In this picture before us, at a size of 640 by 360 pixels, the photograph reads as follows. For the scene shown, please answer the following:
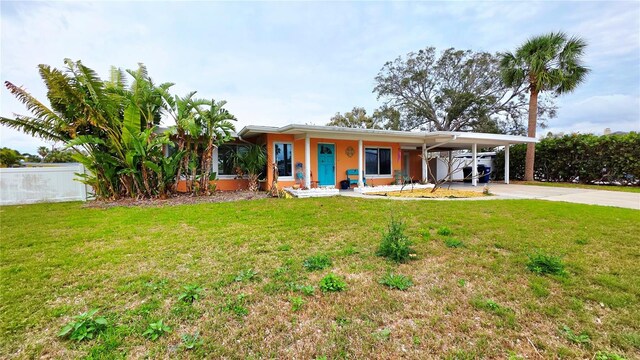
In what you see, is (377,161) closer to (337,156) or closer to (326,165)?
(337,156)

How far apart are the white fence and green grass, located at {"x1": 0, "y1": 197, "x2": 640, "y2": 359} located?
5.58 meters

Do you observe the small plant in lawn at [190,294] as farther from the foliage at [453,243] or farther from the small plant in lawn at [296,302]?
the foliage at [453,243]

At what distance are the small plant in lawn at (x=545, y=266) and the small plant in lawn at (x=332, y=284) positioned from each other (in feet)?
7.61

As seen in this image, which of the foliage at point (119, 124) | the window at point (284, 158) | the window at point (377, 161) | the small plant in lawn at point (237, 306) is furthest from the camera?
the window at point (377, 161)

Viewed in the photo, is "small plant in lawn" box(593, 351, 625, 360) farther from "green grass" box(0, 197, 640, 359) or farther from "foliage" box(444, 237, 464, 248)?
"foliage" box(444, 237, 464, 248)

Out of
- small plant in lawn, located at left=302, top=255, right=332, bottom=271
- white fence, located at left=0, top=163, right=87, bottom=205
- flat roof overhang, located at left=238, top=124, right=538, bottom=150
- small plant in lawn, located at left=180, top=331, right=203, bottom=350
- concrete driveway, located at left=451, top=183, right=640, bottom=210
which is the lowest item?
small plant in lawn, located at left=180, top=331, right=203, bottom=350

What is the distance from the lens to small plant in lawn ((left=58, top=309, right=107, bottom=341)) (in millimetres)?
2164

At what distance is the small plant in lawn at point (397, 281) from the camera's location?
9.72 feet

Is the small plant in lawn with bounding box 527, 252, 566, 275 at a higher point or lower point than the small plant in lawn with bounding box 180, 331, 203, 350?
higher

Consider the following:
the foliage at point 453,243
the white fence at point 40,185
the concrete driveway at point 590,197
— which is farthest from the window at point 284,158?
the foliage at point 453,243

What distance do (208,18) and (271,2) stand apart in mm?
2559

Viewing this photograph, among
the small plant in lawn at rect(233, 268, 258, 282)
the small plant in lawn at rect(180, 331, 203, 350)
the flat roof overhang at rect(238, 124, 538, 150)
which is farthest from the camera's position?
the flat roof overhang at rect(238, 124, 538, 150)

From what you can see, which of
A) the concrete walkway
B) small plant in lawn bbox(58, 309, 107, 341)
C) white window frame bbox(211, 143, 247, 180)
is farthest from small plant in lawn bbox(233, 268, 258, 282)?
white window frame bbox(211, 143, 247, 180)

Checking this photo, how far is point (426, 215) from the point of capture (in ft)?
21.2
